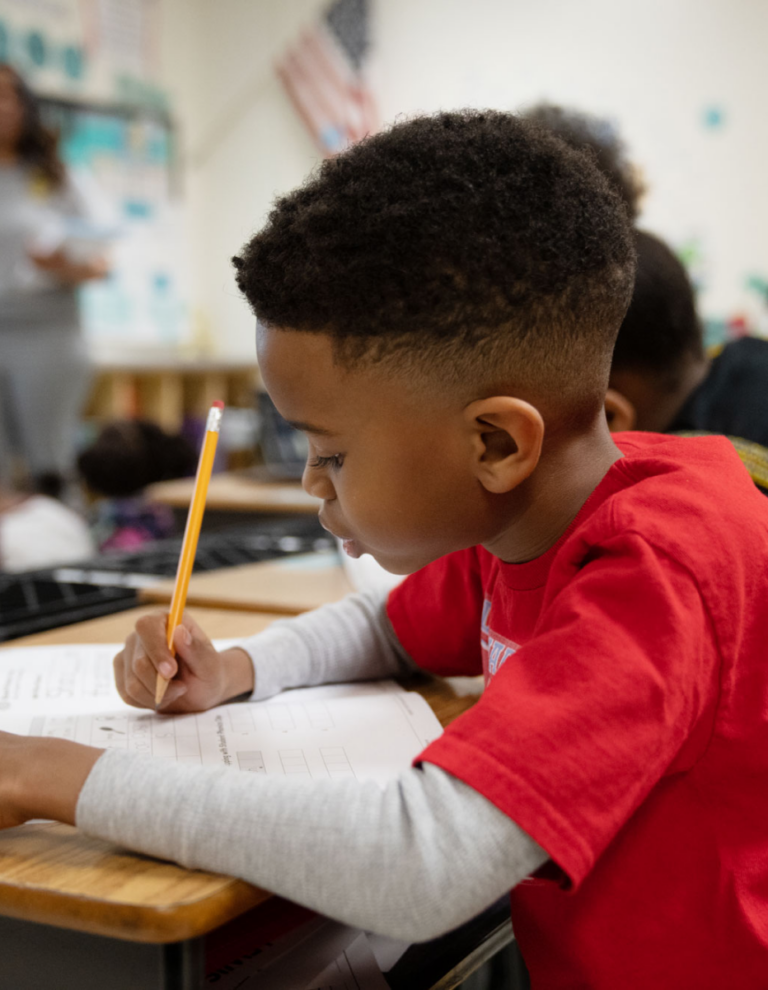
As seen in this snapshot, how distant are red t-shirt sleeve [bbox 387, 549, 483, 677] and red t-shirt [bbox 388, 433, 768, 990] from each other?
152 millimetres

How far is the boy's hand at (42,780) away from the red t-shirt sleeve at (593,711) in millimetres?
173

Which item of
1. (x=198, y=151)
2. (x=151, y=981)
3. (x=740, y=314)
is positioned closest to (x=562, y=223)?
(x=151, y=981)

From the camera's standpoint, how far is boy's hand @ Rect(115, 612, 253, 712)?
2.16 feet

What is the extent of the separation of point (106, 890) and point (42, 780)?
0.08 m

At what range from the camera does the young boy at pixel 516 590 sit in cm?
43

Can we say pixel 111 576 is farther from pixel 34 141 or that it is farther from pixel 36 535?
pixel 34 141

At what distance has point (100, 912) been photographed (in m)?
0.41

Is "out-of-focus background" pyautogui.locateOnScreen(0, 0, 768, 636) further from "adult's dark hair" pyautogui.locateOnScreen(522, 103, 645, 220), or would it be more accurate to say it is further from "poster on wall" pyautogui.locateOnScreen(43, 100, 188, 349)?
"adult's dark hair" pyautogui.locateOnScreen(522, 103, 645, 220)

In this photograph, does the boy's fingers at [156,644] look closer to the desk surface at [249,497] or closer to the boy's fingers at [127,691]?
the boy's fingers at [127,691]

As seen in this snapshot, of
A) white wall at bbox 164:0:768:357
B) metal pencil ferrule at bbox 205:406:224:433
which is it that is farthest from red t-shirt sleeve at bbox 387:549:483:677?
white wall at bbox 164:0:768:357

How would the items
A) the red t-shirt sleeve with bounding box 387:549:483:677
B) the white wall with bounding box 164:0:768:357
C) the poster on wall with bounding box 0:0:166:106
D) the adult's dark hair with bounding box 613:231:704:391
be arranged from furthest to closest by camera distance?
1. the poster on wall with bounding box 0:0:166:106
2. the white wall with bounding box 164:0:768:357
3. the adult's dark hair with bounding box 613:231:704:391
4. the red t-shirt sleeve with bounding box 387:549:483:677

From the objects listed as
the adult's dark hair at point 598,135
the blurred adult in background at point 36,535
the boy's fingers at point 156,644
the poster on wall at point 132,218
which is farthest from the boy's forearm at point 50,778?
the poster on wall at point 132,218

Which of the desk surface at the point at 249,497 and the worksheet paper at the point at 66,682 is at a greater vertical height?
the worksheet paper at the point at 66,682

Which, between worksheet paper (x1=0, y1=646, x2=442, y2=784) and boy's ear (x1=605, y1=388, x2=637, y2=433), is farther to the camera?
boy's ear (x1=605, y1=388, x2=637, y2=433)
